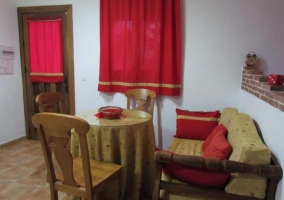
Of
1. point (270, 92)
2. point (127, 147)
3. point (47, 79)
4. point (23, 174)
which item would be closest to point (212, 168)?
point (270, 92)

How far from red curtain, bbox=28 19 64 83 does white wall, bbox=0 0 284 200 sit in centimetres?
30

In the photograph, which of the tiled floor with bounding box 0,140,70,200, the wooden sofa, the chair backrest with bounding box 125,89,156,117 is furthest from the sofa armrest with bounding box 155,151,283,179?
the chair backrest with bounding box 125,89,156,117

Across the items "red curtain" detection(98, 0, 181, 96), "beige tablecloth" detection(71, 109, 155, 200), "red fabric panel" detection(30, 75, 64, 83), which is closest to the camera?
"beige tablecloth" detection(71, 109, 155, 200)

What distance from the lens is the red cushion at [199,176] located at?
5.03ft

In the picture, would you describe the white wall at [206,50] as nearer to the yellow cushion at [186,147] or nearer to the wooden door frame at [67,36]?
the wooden door frame at [67,36]

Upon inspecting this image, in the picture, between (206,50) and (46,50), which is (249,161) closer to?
(206,50)

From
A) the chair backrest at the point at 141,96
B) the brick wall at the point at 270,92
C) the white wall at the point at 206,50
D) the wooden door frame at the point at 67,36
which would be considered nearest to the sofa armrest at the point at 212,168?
the brick wall at the point at 270,92

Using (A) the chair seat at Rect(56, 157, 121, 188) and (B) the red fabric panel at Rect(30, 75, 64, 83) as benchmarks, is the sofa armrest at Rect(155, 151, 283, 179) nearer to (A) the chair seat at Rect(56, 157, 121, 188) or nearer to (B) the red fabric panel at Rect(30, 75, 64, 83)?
(A) the chair seat at Rect(56, 157, 121, 188)

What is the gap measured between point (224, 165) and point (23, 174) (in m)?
2.41

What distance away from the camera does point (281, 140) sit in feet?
4.45

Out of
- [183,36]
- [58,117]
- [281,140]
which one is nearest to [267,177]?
[281,140]

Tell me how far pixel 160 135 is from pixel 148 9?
181cm

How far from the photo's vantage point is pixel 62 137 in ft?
4.99

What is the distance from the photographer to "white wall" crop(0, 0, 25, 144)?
349 cm
